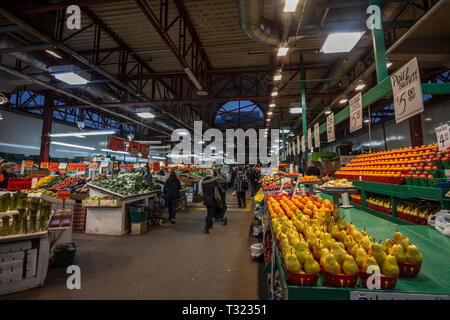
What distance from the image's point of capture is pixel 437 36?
6320mm

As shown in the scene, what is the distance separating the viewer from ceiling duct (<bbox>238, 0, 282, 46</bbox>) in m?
4.05

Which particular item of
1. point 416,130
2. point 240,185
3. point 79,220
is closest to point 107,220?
point 79,220

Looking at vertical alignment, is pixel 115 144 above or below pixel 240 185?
Result: above

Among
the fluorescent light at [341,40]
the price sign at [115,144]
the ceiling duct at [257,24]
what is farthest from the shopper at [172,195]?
the fluorescent light at [341,40]

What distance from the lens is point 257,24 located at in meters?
4.66

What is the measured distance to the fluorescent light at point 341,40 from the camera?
4.51 meters

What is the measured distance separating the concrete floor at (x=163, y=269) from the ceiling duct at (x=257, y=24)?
16.7 feet

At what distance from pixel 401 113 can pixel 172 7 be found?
624 centimetres

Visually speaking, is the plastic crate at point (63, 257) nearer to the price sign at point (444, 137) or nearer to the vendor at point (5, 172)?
the vendor at point (5, 172)

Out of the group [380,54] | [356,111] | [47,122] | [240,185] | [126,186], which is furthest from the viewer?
[47,122]

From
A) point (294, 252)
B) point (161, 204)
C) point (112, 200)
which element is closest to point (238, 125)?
point (161, 204)

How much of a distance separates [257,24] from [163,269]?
18.2 feet

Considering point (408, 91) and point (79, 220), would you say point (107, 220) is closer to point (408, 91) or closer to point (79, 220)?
Result: point (79, 220)
